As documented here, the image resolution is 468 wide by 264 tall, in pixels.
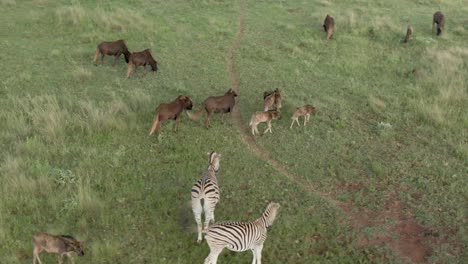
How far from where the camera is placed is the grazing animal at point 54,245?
805 centimetres

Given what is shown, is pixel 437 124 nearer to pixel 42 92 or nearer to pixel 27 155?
pixel 27 155

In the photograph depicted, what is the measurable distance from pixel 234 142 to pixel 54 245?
6.51 meters

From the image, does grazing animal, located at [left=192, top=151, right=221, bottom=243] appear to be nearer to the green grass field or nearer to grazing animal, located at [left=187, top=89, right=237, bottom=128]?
the green grass field

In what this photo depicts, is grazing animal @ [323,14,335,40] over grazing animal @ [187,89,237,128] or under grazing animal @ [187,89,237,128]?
over

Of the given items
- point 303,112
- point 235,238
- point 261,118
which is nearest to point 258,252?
point 235,238

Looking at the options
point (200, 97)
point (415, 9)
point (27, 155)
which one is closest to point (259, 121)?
point (200, 97)

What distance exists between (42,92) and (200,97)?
5.77 metres

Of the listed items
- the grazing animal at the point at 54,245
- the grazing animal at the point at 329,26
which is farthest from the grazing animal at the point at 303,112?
the grazing animal at the point at 329,26

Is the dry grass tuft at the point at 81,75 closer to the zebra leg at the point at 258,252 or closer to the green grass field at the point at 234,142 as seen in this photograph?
the green grass field at the point at 234,142

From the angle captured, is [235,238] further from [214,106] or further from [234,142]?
[214,106]

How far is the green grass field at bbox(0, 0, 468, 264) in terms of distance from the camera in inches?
379

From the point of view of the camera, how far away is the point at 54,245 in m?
8.06

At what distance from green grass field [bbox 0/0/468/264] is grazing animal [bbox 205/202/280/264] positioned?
0.78 meters

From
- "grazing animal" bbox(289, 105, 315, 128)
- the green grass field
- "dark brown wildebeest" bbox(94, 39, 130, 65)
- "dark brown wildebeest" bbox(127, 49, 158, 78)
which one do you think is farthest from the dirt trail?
"dark brown wildebeest" bbox(94, 39, 130, 65)
